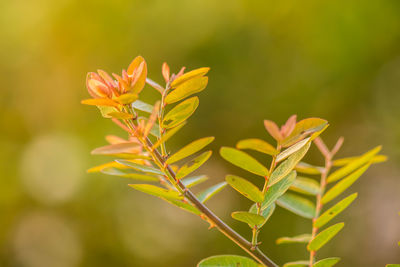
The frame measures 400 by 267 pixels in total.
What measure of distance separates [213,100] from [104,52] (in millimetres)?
563

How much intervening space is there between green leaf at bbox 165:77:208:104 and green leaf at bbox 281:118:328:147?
67 millimetres

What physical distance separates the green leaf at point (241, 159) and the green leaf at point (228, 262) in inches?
2.4

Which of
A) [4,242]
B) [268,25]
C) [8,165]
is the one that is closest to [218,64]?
[268,25]

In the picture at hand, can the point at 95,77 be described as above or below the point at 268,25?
below

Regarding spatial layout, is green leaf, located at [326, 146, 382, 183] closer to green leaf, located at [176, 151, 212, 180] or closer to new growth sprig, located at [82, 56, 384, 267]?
new growth sprig, located at [82, 56, 384, 267]

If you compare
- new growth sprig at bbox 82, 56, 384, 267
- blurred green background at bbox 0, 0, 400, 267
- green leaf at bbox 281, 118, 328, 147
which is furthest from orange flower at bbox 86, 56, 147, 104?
blurred green background at bbox 0, 0, 400, 267

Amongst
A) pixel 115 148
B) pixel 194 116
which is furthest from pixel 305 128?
pixel 194 116

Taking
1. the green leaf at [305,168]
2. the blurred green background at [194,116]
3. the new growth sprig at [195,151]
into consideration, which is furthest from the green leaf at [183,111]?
the blurred green background at [194,116]

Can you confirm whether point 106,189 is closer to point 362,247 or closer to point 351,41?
point 362,247

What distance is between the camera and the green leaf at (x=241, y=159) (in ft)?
0.82

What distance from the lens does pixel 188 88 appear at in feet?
0.91

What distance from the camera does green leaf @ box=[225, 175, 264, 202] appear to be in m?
0.26

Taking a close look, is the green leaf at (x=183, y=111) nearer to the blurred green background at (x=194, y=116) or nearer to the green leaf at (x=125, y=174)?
the green leaf at (x=125, y=174)

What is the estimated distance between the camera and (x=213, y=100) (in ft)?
5.50
